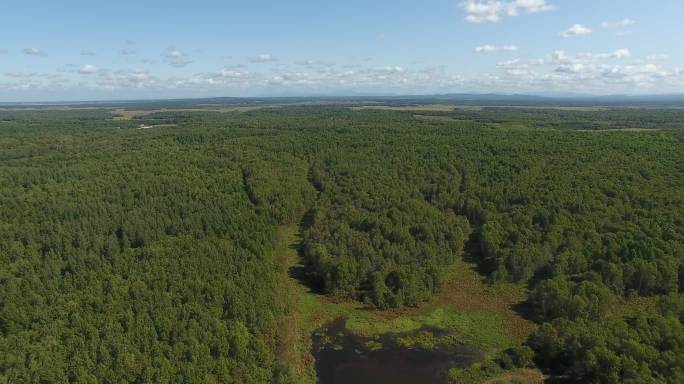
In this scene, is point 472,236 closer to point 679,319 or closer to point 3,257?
point 679,319

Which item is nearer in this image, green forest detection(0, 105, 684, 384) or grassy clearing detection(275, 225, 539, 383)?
green forest detection(0, 105, 684, 384)

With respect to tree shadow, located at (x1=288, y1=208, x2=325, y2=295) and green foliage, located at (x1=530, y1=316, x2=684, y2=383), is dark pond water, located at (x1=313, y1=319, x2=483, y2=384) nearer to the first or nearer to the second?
green foliage, located at (x1=530, y1=316, x2=684, y2=383)

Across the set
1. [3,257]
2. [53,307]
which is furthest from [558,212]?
[3,257]

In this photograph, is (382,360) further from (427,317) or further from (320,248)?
(320,248)

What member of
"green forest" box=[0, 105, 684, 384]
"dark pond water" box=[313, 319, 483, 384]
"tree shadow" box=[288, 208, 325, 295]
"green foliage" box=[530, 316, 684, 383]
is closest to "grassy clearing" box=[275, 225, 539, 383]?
"tree shadow" box=[288, 208, 325, 295]

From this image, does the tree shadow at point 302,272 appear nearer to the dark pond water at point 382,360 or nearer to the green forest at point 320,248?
the green forest at point 320,248

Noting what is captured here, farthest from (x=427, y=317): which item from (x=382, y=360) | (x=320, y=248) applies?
(x=320, y=248)
